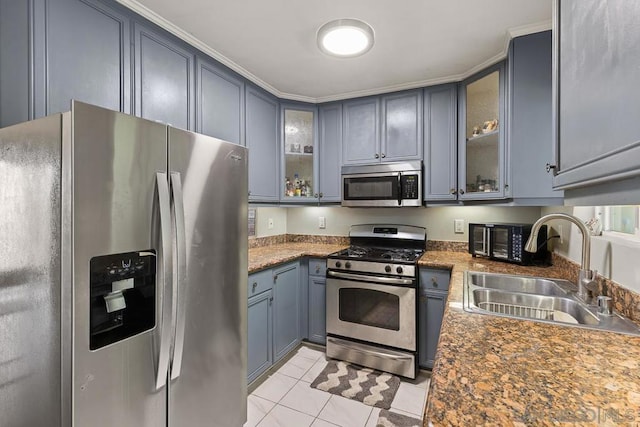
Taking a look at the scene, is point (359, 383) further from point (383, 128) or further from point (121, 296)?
point (383, 128)

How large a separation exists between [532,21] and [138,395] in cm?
268

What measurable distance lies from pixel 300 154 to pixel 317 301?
141 cm

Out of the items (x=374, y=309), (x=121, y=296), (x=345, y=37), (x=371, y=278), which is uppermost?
(x=345, y=37)

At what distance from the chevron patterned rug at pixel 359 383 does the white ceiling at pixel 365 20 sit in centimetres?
237

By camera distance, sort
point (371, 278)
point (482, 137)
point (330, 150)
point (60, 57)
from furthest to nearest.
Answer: point (330, 150)
point (371, 278)
point (482, 137)
point (60, 57)

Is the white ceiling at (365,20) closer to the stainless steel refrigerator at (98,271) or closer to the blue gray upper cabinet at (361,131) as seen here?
the blue gray upper cabinet at (361,131)

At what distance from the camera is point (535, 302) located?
4.71 feet

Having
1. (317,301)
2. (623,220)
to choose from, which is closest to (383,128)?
(317,301)

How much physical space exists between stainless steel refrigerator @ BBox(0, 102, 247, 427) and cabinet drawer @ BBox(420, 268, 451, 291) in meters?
1.66

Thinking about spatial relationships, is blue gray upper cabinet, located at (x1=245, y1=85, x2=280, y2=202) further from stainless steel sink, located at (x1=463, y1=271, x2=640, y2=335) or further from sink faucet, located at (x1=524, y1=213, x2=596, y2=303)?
sink faucet, located at (x1=524, y1=213, x2=596, y2=303)

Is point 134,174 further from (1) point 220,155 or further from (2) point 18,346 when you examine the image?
(2) point 18,346

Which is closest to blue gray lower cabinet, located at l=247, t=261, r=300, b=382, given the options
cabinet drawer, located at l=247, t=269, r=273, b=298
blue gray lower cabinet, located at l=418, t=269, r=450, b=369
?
cabinet drawer, located at l=247, t=269, r=273, b=298

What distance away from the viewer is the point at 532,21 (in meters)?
1.71

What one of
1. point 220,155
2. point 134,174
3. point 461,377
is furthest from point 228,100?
point 461,377
